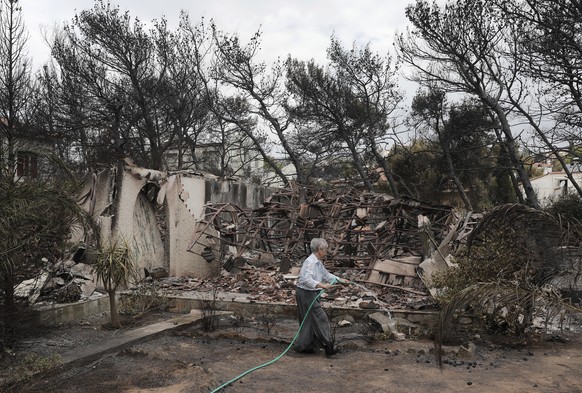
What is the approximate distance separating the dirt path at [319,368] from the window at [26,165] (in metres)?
2.40

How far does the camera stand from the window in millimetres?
6109

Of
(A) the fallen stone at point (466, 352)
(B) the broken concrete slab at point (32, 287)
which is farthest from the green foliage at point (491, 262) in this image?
(B) the broken concrete slab at point (32, 287)

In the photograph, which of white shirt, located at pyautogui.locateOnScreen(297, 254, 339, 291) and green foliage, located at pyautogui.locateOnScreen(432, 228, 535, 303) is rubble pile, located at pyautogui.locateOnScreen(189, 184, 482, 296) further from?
white shirt, located at pyautogui.locateOnScreen(297, 254, 339, 291)

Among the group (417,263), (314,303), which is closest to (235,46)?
(417,263)

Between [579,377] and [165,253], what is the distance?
9.43 metres

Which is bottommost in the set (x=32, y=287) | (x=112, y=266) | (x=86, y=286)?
(x=86, y=286)

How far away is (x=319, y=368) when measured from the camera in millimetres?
6133

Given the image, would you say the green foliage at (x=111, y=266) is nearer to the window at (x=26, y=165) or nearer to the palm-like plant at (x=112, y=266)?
the palm-like plant at (x=112, y=266)

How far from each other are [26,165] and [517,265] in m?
6.70

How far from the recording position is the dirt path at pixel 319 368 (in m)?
5.37

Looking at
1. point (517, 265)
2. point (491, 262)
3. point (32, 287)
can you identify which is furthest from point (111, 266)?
point (517, 265)

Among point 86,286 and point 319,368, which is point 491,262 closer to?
point 319,368

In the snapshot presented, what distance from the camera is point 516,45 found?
15109mm

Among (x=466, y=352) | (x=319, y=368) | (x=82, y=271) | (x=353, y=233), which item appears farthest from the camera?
(x=353, y=233)
